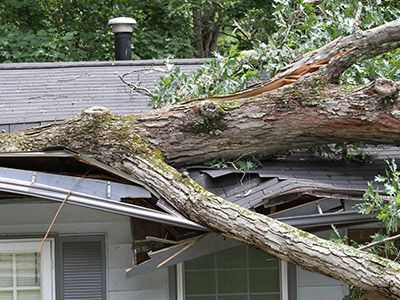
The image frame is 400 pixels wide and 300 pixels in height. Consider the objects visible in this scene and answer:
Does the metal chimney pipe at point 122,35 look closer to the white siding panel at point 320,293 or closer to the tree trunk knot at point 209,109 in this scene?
the tree trunk knot at point 209,109

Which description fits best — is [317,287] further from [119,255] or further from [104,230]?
[104,230]

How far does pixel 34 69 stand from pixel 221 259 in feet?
11.3

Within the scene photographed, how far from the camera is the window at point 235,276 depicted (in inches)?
243

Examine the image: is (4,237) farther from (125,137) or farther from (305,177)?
(305,177)

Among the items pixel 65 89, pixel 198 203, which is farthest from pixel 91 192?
pixel 65 89

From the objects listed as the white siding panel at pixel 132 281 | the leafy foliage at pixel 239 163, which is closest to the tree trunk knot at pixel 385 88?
the leafy foliage at pixel 239 163

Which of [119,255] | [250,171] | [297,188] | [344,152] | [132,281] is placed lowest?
[132,281]

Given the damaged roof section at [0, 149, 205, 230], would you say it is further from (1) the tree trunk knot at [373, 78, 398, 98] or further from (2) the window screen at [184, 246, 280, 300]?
(1) the tree trunk knot at [373, 78, 398, 98]

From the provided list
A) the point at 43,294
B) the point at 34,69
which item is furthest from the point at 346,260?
the point at 34,69

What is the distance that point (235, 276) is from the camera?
20.4 ft

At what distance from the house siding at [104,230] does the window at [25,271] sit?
11cm

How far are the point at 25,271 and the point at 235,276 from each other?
1702 mm

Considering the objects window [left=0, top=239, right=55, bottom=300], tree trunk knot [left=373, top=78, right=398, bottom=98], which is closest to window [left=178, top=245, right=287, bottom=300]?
window [left=0, top=239, right=55, bottom=300]

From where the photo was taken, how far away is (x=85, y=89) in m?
7.44
